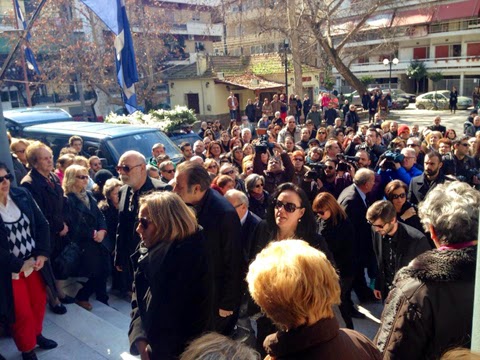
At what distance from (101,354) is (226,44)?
43.0 m

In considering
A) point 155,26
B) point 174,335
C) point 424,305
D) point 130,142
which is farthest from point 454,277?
point 155,26

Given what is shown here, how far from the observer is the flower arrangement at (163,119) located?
1241cm

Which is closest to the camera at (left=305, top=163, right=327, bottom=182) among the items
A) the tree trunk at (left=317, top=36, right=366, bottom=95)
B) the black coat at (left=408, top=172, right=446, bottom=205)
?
the black coat at (left=408, top=172, right=446, bottom=205)

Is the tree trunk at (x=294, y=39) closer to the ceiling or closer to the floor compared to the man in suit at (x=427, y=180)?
closer to the ceiling

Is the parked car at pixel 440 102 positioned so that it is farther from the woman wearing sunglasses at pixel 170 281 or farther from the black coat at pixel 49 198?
the woman wearing sunglasses at pixel 170 281

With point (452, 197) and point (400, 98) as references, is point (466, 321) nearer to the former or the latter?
point (452, 197)

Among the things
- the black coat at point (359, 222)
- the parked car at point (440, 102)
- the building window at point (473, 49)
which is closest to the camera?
the black coat at point (359, 222)

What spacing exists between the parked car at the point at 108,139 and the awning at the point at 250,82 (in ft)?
64.1

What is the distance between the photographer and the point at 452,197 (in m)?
2.56

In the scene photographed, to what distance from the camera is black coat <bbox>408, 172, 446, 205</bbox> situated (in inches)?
218

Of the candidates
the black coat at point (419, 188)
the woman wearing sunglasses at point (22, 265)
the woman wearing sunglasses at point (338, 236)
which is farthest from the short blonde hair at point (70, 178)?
the black coat at point (419, 188)

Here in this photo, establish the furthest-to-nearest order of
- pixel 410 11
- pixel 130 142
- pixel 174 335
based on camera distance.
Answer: pixel 410 11 → pixel 130 142 → pixel 174 335

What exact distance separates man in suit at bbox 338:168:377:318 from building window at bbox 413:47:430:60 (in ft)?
153

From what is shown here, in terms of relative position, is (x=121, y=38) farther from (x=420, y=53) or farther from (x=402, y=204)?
(x=420, y=53)
